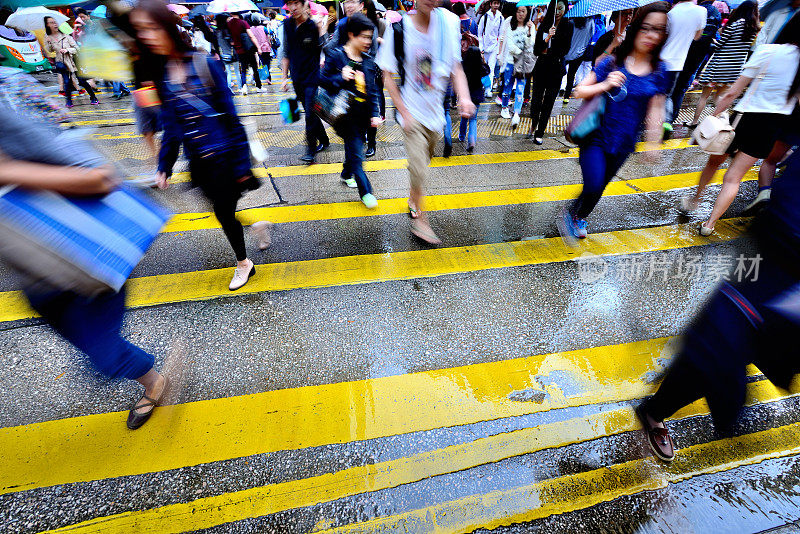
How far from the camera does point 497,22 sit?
26.1 feet

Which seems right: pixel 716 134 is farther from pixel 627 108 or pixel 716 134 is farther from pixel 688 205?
pixel 688 205

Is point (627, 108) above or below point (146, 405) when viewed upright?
above

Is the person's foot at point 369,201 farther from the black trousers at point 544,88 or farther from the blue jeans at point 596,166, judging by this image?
the black trousers at point 544,88

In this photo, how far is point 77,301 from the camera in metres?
1.68

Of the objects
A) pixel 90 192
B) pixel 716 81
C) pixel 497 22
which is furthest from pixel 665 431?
pixel 497 22

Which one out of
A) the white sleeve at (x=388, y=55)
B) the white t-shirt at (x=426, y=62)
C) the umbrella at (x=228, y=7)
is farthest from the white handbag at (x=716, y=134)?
the umbrella at (x=228, y=7)

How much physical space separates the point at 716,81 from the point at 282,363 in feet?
23.7

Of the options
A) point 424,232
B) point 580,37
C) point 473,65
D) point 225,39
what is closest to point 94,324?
point 424,232

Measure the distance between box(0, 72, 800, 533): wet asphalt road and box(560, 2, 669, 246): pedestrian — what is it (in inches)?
33.2

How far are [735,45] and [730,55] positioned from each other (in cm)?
13

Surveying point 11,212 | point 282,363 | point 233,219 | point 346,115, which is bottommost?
point 282,363

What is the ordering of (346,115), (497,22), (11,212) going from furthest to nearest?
(497,22) < (346,115) < (11,212)

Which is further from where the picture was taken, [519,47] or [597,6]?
[519,47]

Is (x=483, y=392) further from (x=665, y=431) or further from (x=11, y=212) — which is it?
(x=11, y=212)
